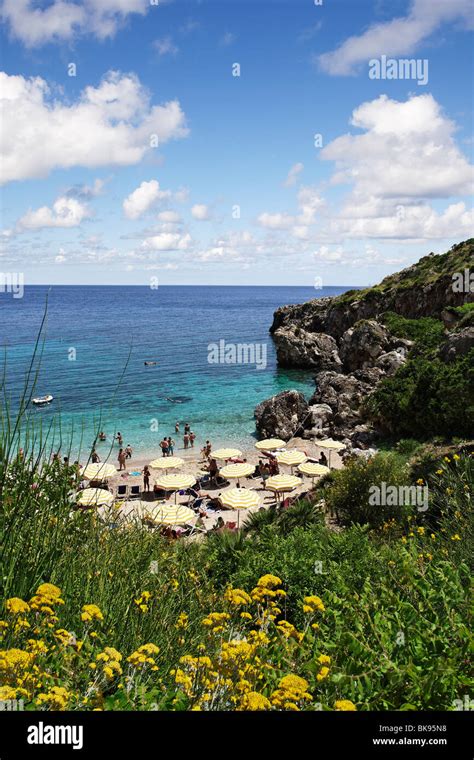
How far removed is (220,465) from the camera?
27.9 metres

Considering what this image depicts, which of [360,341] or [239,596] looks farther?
[360,341]

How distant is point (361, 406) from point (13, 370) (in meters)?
37.7

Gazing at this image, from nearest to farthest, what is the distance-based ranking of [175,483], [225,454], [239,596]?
[239,596]
[175,483]
[225,454]

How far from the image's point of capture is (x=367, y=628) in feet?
15.5

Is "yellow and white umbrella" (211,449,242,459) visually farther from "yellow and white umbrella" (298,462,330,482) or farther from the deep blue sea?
the deep blue sea

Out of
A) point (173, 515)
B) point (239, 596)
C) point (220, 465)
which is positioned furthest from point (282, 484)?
point (239, 596)

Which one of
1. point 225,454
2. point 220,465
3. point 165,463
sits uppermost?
point 225,454

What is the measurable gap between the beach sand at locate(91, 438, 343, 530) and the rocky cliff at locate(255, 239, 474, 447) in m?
2.10

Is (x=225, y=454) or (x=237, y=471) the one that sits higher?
(x=225, y=454)

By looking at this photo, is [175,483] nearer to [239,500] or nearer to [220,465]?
[239,500]

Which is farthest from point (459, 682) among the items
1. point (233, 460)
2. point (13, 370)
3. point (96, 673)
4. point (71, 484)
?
point (13, 370)

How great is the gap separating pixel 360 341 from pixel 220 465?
24.0m
